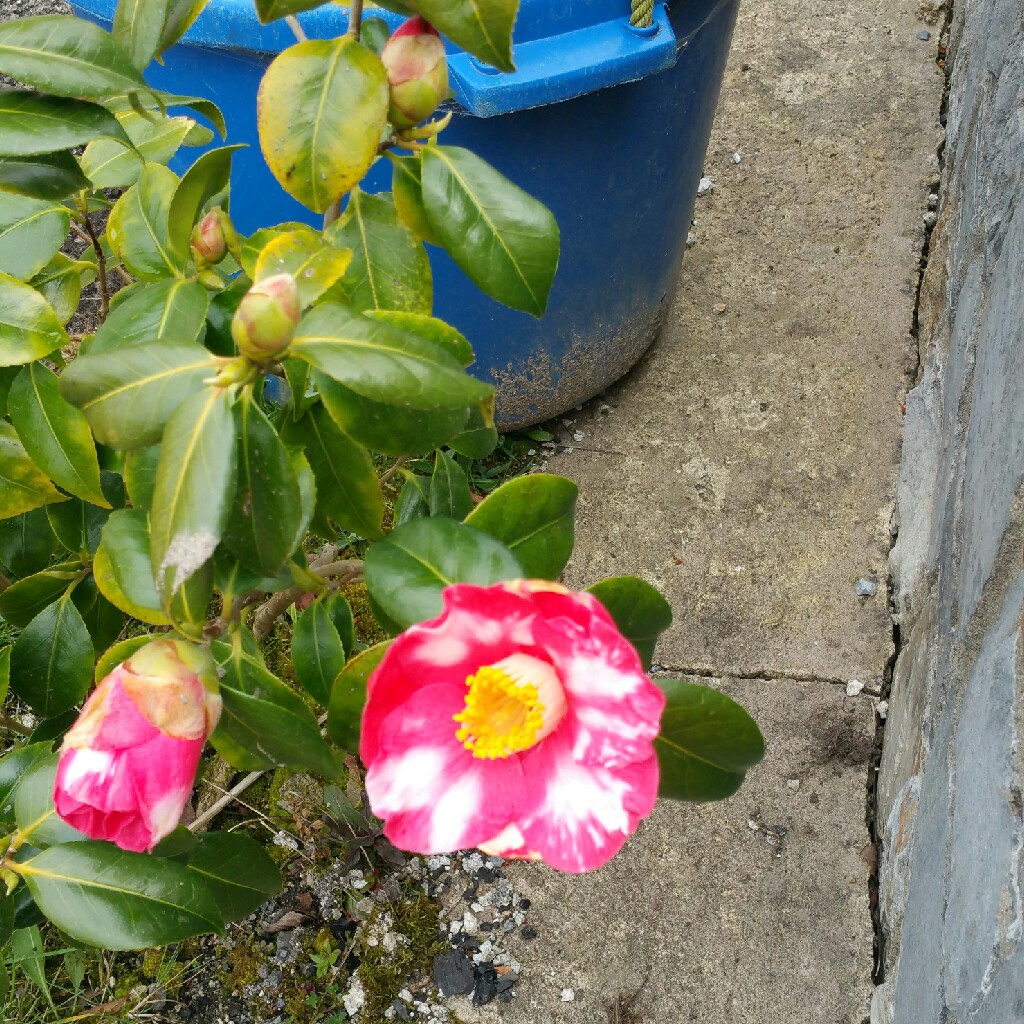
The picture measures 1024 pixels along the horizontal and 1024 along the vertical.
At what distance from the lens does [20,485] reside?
1.15 meters

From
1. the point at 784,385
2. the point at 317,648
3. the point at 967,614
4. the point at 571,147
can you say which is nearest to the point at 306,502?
the point at 317,648

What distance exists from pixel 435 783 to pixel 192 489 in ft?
0.83

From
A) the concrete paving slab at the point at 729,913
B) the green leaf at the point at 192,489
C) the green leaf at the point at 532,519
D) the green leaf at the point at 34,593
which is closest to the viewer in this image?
the green leaf at the point at 192,489

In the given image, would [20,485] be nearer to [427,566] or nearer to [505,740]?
[427,566]

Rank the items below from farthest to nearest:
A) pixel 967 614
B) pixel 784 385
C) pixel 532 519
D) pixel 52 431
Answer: pixel 784 385 < pixel 967 614 < pixel 52 431 < pixel 532 519

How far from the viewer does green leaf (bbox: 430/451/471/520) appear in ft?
3.85

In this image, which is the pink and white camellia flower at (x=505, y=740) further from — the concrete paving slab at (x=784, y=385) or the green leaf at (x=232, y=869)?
the concrete paving slab at (x=784, y=385)

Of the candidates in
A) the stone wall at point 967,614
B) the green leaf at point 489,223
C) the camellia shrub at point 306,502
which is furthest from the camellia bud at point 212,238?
the stone wall at point 967,614

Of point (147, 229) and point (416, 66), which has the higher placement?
point (416, 66)

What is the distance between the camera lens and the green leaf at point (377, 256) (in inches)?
36.7

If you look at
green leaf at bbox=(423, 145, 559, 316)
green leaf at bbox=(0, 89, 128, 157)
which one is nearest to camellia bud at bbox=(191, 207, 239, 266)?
green leaf at bbox=(0, 89, 128, 157)

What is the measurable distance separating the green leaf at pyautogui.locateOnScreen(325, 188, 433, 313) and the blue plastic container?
0.59 metres

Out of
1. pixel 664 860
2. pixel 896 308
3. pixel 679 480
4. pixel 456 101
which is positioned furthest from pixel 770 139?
pixel 664 860

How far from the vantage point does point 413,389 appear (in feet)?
2.35
